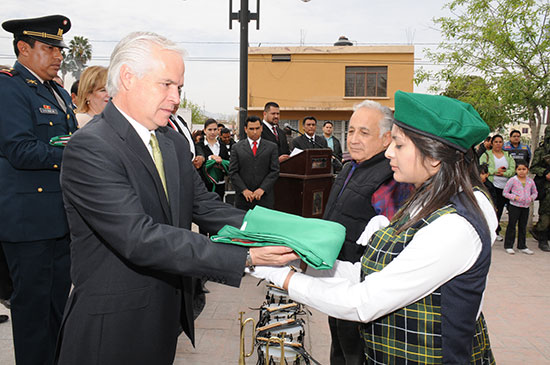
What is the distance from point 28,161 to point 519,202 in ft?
24.9

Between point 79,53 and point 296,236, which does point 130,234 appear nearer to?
point 296,236

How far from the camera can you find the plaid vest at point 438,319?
1.47 m

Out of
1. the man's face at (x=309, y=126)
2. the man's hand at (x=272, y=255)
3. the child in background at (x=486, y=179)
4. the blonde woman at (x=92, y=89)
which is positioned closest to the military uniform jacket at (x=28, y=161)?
the blonde woman at (x=92, y=89)

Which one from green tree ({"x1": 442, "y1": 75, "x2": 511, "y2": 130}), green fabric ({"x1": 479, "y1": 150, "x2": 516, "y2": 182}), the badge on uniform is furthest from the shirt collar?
green tree ({"x1": 442, "y1": 75, "x2": 511, "y2": 130})

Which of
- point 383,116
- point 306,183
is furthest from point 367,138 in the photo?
point 306,183

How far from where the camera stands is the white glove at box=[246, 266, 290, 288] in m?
1.66

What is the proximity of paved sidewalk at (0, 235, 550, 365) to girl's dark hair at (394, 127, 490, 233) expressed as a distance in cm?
255

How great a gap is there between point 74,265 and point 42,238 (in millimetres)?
1276

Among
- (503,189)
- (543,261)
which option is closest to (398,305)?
(543,261)

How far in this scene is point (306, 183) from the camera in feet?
18.2

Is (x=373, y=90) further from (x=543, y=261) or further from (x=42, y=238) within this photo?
(x=42, y=238)

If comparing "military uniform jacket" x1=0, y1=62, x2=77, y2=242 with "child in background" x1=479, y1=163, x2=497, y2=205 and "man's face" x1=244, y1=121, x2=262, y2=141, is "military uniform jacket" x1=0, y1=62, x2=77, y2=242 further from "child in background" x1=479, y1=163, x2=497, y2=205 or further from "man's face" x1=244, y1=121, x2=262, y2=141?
"child in background" x1=479, y1=163, x2=497, y2=205

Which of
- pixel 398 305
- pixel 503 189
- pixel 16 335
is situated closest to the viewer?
pixel 398 305

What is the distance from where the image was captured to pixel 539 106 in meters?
8.65
